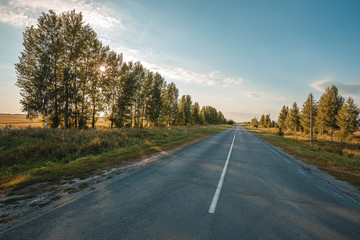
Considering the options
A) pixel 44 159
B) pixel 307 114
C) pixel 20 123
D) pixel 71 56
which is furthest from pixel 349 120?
pixel 20 123

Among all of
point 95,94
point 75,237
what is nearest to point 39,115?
point 95,94

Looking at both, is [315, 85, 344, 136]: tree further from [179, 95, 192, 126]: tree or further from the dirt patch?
the dirt patch

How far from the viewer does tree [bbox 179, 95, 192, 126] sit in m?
52.5

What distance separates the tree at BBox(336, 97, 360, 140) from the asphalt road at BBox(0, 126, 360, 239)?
35281 millimetres

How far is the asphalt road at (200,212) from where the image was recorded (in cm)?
284

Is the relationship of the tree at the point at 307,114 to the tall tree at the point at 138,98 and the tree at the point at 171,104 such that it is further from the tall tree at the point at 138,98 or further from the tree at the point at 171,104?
the tall tree at the point at 138,98

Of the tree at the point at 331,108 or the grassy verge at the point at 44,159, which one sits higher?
the tree at the point at 331,108

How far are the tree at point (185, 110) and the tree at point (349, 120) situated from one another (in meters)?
39.2

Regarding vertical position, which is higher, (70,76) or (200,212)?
(70,76)

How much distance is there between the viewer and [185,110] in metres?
53.9

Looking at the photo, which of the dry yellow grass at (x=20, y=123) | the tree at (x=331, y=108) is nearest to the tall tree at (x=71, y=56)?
the dry yellow grass at (x=20, y=123)

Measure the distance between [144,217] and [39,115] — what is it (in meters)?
20.5

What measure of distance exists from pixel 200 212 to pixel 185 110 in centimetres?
5070

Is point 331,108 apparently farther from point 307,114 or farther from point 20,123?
point 20,123
